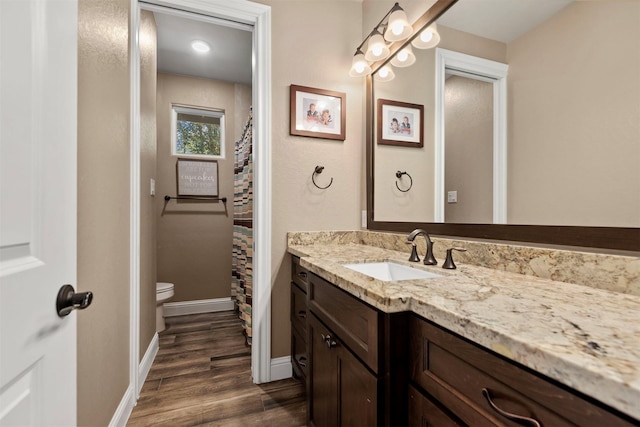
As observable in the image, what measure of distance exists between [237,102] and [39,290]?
10.6 feet

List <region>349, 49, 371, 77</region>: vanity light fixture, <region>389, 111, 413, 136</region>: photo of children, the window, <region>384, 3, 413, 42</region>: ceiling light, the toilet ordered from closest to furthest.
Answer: <region>384, 3, 413, 42</region>: ceiling light < <region>389, 111, 413, 136</region>: photo of children < <region>349, 49, 371, 77</region>: vanity light fixture < the toilet < the window

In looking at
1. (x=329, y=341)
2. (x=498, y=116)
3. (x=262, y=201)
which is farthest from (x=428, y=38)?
(x=329, y=341)

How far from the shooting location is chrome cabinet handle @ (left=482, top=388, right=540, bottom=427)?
0.47 metres

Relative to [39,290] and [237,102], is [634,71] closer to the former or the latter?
[39,290]

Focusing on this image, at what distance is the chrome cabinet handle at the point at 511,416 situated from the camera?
472mm

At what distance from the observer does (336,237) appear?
79.0 inches

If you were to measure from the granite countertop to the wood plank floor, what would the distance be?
41.3 inches

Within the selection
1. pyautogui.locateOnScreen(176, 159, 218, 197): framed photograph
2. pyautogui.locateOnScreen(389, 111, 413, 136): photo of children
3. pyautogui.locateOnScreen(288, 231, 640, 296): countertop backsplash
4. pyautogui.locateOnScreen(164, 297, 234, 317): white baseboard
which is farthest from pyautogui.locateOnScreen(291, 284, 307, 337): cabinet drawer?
pyautogui.locateOnScreen(176, 159, 218, 197): framed photograph

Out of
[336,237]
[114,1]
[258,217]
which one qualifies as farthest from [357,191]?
[114,1]

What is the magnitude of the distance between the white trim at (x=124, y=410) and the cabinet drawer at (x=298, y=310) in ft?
3.12

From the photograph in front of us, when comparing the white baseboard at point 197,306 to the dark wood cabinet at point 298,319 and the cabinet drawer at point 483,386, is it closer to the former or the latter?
the dark wood cabinet at point 298,319

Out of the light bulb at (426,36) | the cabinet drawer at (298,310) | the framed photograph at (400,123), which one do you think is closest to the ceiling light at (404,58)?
the light bulb at (426,36)

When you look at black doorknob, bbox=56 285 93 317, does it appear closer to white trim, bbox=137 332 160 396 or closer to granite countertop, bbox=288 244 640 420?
granite countertop, bbox=288 244 640 420

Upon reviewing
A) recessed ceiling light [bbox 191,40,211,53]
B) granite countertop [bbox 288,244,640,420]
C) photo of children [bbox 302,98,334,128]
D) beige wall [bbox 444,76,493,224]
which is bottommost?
granite countertop [bbox 288,244,640,420]
